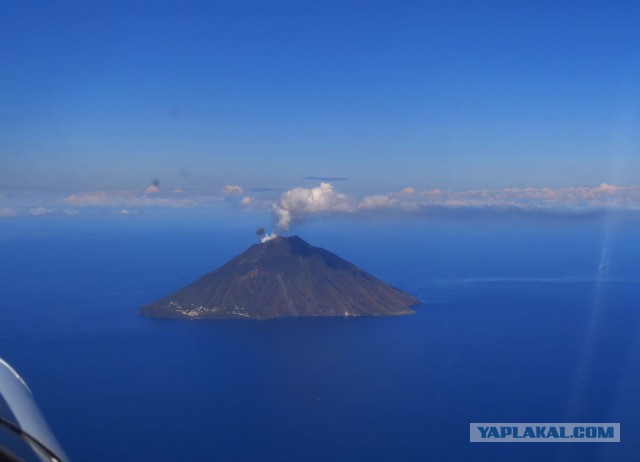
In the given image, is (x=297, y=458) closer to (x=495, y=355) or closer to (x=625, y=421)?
(x=625, y=421)

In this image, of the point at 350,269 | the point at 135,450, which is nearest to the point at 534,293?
the point at 350,269

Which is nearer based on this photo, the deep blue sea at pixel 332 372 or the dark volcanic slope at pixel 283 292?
the deep blue sea at pixel 332 372

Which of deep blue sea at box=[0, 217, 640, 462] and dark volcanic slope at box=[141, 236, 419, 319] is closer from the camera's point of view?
deep blue sea at box=[0, 217, 640, 462]

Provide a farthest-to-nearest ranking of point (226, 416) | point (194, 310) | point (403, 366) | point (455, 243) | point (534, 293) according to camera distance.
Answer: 1. point (455, 243)
2. point (534, 293)
3. point (194, 310)
4. point (403, 366)
5. point (226, 416)

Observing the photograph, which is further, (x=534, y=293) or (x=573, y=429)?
(x=534, y=293)
